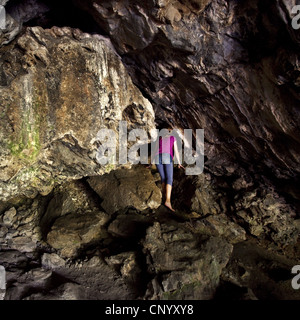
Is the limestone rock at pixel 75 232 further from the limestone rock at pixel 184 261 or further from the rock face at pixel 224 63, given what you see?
the rock face at pixel 224 63

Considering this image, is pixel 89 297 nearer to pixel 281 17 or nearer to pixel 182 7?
pixel 182 7

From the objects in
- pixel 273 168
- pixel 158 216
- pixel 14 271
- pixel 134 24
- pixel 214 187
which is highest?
pixel 134 24

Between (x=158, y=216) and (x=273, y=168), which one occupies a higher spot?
(x=273, y=168)

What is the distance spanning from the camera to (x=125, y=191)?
5.72 m

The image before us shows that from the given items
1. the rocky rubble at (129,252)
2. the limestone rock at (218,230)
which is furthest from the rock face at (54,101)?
the limestone rock at (218,230)

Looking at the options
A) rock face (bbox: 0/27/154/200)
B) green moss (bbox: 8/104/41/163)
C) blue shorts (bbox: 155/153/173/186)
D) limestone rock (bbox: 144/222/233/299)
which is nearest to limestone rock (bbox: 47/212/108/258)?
rock face (bbox: 0/27/154/200)

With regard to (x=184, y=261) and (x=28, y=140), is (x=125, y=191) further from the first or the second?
(x=28, y=140)

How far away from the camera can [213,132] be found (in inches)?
203

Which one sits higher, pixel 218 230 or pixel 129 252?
pixel 218 230

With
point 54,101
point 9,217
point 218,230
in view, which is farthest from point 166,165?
point 9,217

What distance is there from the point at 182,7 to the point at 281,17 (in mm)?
1420

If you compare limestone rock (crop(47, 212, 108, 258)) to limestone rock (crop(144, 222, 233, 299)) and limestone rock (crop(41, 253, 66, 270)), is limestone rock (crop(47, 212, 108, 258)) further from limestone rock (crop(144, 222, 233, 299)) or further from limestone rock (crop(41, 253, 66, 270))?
limestone rock (crop(144, 222, 233, 299))

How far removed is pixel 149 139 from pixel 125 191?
165 centimetres
